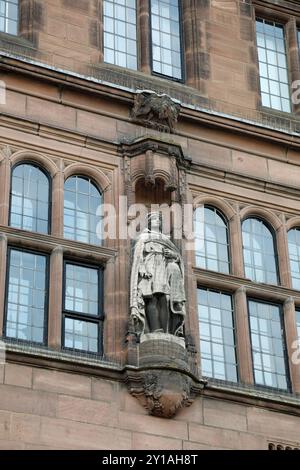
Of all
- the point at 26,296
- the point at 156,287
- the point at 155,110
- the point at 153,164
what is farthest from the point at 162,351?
the point at 155,110

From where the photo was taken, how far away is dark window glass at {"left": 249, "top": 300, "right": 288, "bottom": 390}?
877 inches

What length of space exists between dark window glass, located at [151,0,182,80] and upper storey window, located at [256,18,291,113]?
173cm

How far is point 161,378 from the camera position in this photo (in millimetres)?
20594

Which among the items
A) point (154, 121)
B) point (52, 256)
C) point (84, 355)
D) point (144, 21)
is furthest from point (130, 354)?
point (144, 21)

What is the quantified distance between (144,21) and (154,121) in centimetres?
256

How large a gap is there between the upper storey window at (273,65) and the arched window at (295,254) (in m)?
2.87

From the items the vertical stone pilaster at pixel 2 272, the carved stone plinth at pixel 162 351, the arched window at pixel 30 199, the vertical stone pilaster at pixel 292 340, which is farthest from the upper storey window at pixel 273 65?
the vertical stone pilaster at pixel 2 272

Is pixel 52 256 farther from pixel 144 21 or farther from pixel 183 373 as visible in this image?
pixel 144 21

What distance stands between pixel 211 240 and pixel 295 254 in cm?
164

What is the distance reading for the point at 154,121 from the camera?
77.4 feet

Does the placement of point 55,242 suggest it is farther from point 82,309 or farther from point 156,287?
point 156,287

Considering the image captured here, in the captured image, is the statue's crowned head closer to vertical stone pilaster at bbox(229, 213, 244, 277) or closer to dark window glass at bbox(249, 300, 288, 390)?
vertical stone pilaster at bbox(229, 213, 244, 277)

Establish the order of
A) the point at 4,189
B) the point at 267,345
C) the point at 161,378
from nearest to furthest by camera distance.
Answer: the point at 161,378 < the point at 4,189 < the point at 267,345
